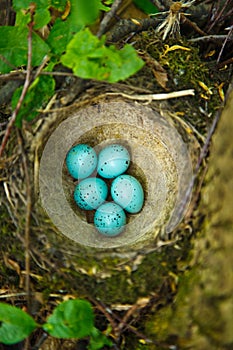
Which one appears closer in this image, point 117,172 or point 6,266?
point 6,266

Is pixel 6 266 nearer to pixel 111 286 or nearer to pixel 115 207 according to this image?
pixel 111 286

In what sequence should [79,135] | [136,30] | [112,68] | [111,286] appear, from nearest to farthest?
1. [112,68]
2. [111,286]
3. [136,30]
4. [79,135]

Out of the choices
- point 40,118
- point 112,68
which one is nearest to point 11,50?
point 40,118

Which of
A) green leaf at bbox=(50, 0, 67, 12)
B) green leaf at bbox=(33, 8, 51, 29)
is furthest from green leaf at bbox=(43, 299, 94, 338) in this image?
green leaf at bbox=(50, 0, 67, 12)

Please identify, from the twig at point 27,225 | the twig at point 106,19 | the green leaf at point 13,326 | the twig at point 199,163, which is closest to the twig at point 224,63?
the twig at point 199,163

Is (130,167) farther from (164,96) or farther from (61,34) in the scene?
(61,34)

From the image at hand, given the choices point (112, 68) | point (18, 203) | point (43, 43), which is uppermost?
Result: point (43, 43)

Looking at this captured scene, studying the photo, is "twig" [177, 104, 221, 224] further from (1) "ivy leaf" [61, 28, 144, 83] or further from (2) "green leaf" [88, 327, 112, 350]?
(2) "green leaf" [88, 327, 112, 350]

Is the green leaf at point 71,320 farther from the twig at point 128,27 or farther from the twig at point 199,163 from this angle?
the twig at point 128,27
